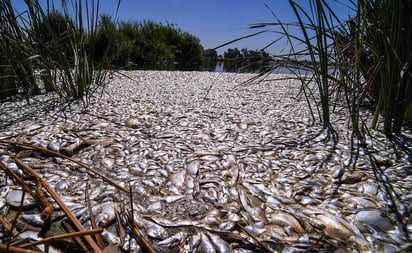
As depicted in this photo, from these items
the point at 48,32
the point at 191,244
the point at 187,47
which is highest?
the point at 187,47

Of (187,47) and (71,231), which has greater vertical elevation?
(187,47)

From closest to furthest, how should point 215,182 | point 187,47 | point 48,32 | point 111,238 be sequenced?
point 111,238
point 215,182
point 48,32
point 187,47

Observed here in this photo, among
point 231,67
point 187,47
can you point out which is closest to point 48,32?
point 231,67

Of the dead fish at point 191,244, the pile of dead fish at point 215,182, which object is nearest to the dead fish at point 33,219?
the pile of dead fish at point 215,182

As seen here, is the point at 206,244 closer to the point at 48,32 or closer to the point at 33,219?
the point at 33,219

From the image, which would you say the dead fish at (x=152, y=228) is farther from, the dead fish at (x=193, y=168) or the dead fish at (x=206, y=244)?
the dead fish at (x=193, y=168)

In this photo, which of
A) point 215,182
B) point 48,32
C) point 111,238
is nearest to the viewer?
point 111,238

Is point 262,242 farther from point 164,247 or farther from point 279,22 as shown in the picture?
point 279,22

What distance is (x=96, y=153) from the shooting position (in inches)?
26.9

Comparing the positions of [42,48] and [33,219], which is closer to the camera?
[33,219]

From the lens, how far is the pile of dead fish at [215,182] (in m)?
0.41

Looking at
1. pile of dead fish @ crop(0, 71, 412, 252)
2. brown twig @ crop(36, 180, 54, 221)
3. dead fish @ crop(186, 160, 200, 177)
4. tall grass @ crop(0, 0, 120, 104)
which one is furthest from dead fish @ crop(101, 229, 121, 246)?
tall grass @ crop(0, 0, 120, 104)

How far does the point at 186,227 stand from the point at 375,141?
635mm

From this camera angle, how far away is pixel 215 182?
0.56 metres
